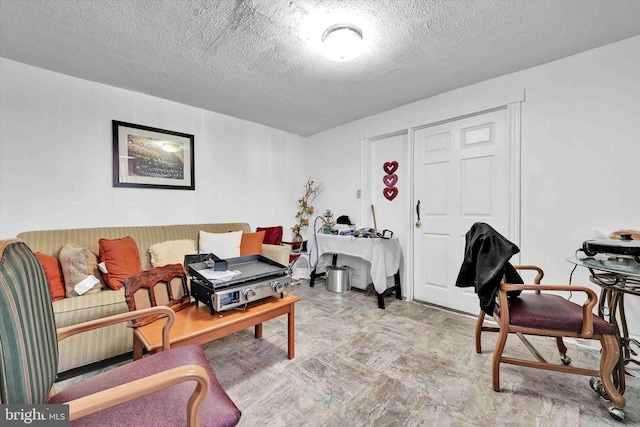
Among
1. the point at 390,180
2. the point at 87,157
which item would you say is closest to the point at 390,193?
the point at 390,180

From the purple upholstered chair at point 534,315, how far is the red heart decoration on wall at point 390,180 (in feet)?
5.47

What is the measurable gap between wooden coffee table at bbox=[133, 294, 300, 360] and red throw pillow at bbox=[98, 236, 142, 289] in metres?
0.96

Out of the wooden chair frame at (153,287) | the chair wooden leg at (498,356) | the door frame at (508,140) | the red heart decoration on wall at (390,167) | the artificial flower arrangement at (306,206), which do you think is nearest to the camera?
the wooden chair frame at (153,287)

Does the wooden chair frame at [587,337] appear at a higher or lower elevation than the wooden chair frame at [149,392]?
lower

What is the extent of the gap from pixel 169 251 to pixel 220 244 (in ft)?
1.70

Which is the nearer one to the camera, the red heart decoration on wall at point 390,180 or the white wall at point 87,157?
the white wall at point 87,157

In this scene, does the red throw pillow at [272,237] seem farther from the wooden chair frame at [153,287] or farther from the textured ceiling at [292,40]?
the wooden chair frame at [153,287]

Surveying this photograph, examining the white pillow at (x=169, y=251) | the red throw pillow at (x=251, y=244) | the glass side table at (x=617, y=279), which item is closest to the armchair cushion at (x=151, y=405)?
the white pillow at (x=169, y=251)

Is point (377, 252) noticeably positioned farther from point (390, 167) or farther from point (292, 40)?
point (292, 40)

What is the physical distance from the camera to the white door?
257 centimetres

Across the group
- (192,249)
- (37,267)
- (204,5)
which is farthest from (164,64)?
(37,267)

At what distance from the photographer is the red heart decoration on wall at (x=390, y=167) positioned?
11.2 ft

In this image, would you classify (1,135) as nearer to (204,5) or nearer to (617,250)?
(204,5)

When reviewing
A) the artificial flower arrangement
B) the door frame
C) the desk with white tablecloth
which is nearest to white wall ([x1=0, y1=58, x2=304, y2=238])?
the artificial flower arrangement
